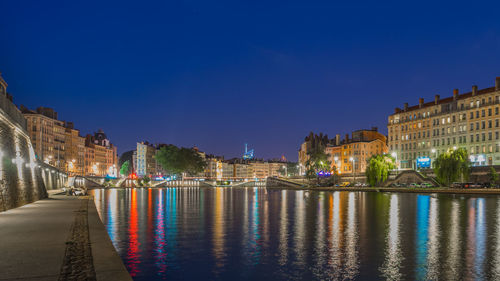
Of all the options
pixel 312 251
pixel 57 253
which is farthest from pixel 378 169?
pixel 57 253

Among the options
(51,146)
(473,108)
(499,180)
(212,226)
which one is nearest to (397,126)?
(473,108)

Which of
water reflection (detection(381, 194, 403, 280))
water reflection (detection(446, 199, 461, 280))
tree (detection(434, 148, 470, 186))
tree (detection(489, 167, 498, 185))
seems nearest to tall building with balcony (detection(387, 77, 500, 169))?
tree (detection(489, 167, 498, 185))

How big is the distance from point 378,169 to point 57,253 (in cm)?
11533

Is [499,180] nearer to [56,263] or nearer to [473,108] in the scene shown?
[473,108]

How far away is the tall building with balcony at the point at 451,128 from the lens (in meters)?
128

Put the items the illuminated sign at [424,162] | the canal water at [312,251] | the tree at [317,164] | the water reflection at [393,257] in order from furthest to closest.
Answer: the tree at [317,164] → the illuminated sign at [424,162] → the canal water at [312,251] → the water reflection at [393,257]

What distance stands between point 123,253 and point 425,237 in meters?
16.6

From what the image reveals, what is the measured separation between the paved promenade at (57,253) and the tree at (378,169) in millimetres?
107191

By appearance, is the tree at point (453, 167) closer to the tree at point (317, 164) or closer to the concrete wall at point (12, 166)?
the tree at point (317, 164)

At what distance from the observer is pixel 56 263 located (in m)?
14.7

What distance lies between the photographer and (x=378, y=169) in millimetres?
124125

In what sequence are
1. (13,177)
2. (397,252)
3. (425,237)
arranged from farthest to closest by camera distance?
(13,177)
(425,237)
(397,252)

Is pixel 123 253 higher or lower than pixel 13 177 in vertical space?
lower

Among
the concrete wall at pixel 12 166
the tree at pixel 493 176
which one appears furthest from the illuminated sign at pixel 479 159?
the concrete wall at pixel 12 166
